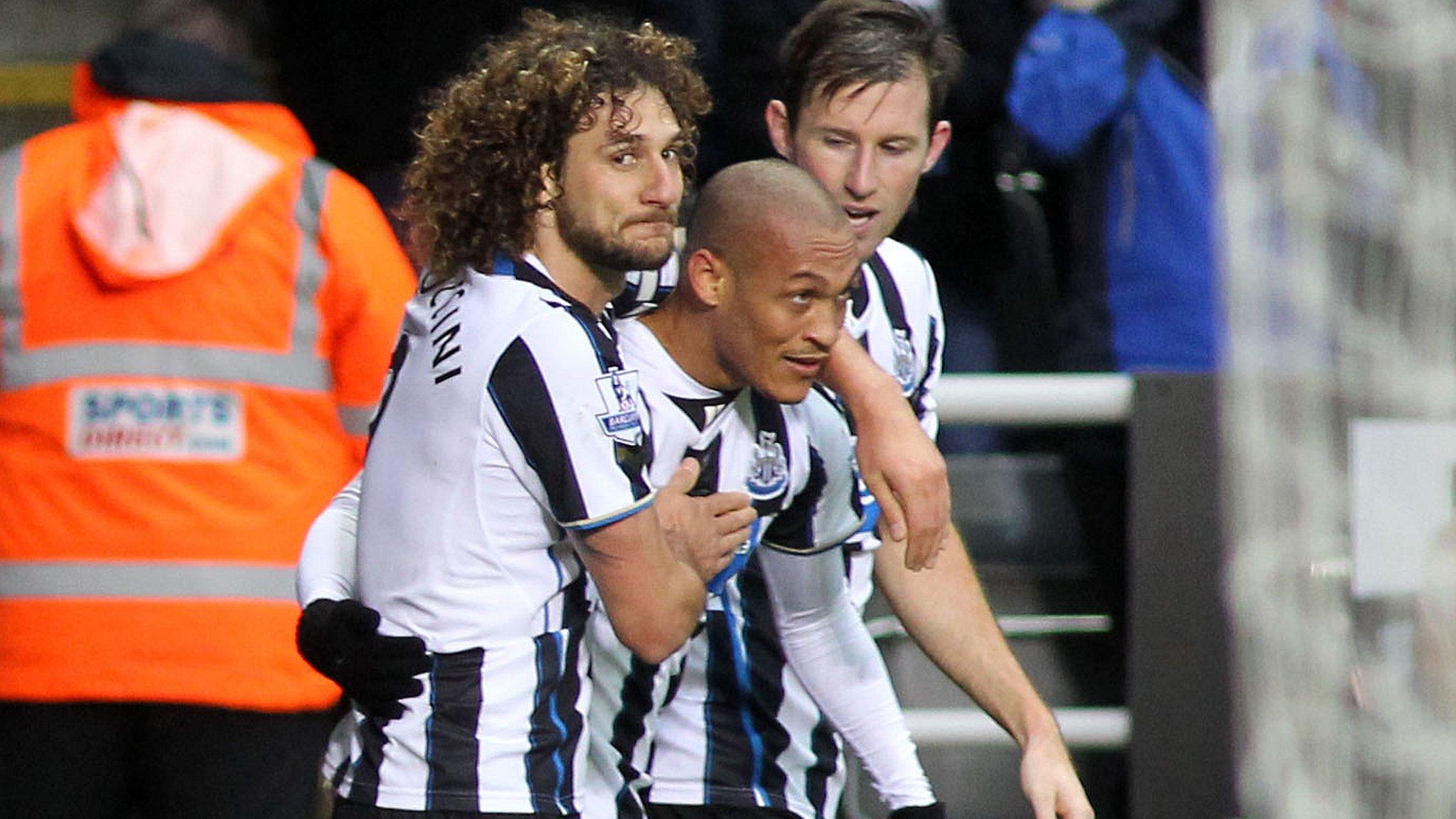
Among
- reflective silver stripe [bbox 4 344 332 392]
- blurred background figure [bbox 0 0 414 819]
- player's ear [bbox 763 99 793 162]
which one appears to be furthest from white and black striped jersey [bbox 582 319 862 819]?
reflective silver stripe [bbox 4 344 332 392]

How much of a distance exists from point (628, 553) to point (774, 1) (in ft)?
7.01

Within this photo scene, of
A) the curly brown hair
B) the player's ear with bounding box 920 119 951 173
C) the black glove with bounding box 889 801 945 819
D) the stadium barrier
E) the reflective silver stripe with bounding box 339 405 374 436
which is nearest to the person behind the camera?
the curly brown hair

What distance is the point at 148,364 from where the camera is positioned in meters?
3.51

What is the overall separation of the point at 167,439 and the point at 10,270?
0.39m

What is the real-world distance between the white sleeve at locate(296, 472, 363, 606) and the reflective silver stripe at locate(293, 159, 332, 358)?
77 centimetres

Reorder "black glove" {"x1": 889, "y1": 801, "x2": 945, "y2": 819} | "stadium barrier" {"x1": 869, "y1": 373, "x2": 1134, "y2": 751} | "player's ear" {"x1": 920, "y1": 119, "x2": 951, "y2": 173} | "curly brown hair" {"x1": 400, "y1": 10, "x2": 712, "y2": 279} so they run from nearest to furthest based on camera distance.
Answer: "curly brown hair" {"x1": 400, "y1": 10, "x2": 712, "y2": 279}, "black glove" {"x1": 889, "y1": 801, "x2": 945, "y2": 819}, "player's ear" {"x1": 920, "y1": 119, "x2": 951, "y2": 173}, "stadium barrier" {"x1": 869, "y1": 373, "x2": 1134, "y2": 751}

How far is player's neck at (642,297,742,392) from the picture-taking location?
2.79 meters

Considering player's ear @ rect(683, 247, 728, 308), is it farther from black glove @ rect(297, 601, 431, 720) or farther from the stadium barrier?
the stadium barrier

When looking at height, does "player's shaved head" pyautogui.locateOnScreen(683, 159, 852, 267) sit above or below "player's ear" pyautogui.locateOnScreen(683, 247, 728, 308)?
above

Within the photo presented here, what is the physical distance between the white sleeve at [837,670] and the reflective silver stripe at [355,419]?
88 cm

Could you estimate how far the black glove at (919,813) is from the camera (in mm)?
3029

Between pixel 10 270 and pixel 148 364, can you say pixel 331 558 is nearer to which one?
pixel 148 364

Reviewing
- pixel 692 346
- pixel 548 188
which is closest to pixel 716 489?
pixel 692 346

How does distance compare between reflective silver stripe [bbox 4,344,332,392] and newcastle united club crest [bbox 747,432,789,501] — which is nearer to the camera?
newcastle united club crest [bbox 747,432,789,501]
